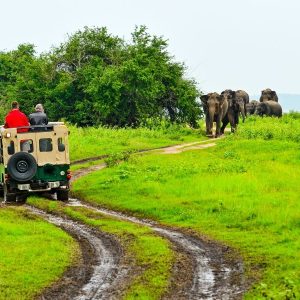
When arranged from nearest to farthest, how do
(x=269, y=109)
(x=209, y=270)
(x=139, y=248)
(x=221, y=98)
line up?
(x=209, y=270) → (x=139, y=248) → (x=221, y=98) → (x=269, y=109)

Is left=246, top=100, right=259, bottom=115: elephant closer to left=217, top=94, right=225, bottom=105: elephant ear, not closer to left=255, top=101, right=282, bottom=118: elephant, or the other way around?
left=255, top=101, right=282, bottom=118: elephant

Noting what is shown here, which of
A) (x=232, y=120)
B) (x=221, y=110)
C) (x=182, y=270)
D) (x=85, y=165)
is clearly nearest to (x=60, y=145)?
(x=182, y=270)

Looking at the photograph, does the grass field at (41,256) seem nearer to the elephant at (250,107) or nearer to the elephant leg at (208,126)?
the elephant leg at (208,126)

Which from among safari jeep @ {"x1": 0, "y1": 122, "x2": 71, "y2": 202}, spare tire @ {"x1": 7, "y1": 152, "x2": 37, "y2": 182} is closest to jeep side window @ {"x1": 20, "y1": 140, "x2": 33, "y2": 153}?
safari jeep @ {"x1": 0, "y1": 122, "x2": 71, "y2": 202}

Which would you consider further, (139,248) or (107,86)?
(107,86)

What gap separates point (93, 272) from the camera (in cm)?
1667

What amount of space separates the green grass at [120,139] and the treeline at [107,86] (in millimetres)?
3593

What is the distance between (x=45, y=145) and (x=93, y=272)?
11.3 m

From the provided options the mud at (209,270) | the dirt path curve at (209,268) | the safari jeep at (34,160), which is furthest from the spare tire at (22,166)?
the mud at (209,270)

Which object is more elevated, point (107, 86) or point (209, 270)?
point (107, 86)

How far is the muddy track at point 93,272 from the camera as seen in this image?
48.6 feet

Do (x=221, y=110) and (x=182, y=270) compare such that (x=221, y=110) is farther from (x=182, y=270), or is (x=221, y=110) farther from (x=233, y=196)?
(x=182, y=270)

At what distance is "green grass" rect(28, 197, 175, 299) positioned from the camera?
49.5 feet

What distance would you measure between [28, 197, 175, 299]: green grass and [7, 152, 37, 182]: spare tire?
1222 millimetres
